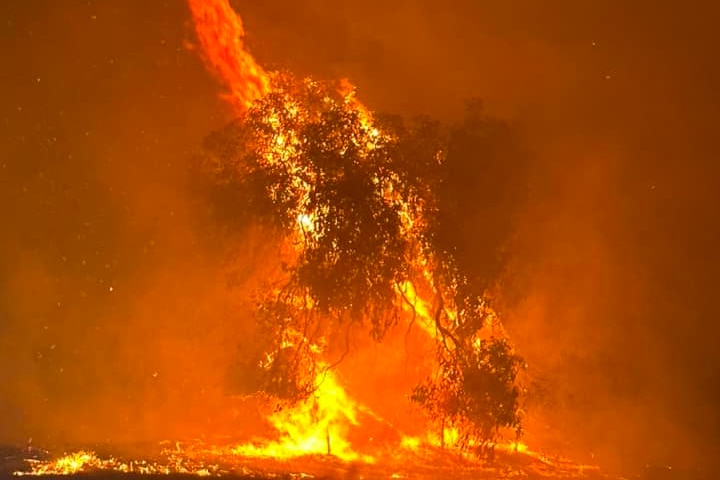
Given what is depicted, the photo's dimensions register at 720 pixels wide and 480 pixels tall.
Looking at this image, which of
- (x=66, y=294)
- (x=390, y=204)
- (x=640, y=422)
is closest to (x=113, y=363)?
(x=66, y=294)

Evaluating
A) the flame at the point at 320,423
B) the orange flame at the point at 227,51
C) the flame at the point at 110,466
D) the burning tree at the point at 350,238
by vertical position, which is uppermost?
the orange flame at the point at 227,51

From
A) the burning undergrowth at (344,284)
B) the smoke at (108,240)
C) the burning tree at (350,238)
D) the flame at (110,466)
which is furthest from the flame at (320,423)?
the flame at (110,466)

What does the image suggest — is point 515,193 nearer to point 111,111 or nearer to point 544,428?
point 544,428

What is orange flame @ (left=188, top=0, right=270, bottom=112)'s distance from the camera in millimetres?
25031

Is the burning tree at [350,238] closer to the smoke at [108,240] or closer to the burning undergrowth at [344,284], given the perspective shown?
the burning undergrowth at [344,284]

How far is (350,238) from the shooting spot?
19.8 meters

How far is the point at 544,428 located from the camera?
89.9 feet

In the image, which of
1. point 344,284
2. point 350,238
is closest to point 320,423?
point 344,284

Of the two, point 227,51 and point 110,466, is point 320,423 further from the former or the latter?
point 227,51

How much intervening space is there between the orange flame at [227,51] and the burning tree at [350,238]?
3.23 metres

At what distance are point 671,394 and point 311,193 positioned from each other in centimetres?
1625

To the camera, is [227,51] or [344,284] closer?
[344,284]

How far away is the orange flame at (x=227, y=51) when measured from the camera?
82.1 feet

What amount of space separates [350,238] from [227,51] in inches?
338
